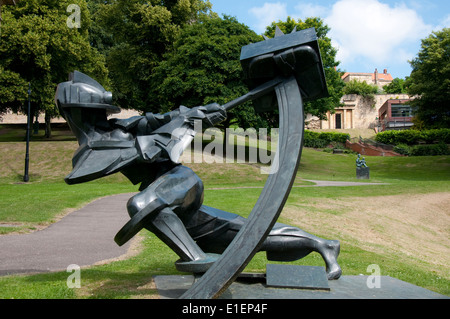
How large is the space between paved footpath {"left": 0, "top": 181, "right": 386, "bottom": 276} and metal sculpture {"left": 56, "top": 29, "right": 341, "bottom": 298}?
3429 mm

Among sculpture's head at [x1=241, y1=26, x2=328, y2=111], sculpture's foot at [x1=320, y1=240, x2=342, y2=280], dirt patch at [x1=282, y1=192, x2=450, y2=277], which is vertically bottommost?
dirt patch at [x1=282, y1=192, x2=450, y2=277]

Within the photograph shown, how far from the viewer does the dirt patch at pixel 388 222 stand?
448 inches

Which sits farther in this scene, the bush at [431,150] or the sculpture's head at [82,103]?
the bush at [431,150]

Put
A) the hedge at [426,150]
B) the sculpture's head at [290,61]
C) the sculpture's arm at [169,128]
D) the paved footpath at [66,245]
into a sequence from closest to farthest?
1. the sculpture's head at [290,61]
2. the sculpture's arm at [169,128]
3. the paved footpath at [66,245]
4. the hedge at [426,150]

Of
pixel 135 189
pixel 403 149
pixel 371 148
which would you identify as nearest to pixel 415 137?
pixel 403 149

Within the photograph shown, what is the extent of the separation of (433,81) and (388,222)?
35111mm

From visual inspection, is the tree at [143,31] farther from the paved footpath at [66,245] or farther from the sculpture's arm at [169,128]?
the sculpture's arm at [169,128]

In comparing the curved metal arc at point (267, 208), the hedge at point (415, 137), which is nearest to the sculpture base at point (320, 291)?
the curved metal arc at point (267, 208)

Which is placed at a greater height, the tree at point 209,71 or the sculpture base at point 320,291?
the tree at point 209,71

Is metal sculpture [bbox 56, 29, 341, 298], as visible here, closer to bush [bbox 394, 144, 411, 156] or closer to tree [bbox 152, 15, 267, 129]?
tree [bbox 152, 15, 267, 129]

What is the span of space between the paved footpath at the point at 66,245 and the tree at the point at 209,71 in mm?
16404

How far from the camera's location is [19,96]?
3048cm

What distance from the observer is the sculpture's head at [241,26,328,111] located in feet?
14.8

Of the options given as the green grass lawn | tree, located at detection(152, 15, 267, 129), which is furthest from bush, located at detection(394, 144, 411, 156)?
tree, located at detection(152, 15, 267, 129)
